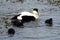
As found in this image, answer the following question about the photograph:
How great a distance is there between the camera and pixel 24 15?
20328mm

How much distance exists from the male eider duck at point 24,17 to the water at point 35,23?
1.03ft

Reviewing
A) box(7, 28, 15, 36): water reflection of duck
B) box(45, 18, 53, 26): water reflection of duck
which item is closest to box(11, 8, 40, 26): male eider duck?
box(45, 18, 53, 26): water reflection of duck

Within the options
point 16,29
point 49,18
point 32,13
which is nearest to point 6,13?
point 32,13

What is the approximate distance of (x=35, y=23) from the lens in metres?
19.5

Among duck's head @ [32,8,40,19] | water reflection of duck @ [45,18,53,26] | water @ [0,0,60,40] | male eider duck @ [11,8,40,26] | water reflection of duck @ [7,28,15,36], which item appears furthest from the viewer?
A: duck's head @ [32,8,40,19]

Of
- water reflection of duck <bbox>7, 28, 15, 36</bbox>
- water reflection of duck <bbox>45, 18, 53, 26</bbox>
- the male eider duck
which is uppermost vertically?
the male eider duck

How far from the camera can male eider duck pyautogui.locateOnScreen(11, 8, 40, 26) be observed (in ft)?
60.6

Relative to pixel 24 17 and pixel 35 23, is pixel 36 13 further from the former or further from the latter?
pixel 35 23

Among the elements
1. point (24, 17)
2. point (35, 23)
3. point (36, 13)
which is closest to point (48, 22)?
point (35, 23)

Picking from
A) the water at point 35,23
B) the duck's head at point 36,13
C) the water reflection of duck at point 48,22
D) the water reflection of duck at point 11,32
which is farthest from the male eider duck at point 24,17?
the water reflection of duck at point 11,32

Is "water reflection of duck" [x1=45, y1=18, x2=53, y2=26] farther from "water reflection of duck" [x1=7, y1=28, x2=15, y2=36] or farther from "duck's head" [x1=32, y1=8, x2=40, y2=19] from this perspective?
"water reflection of duck" [x1=7, y1=28, x2=15, y2=36]

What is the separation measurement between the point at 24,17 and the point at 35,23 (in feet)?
3.17

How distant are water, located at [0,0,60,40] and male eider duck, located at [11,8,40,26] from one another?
31cm

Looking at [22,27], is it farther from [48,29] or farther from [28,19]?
[28,19]
